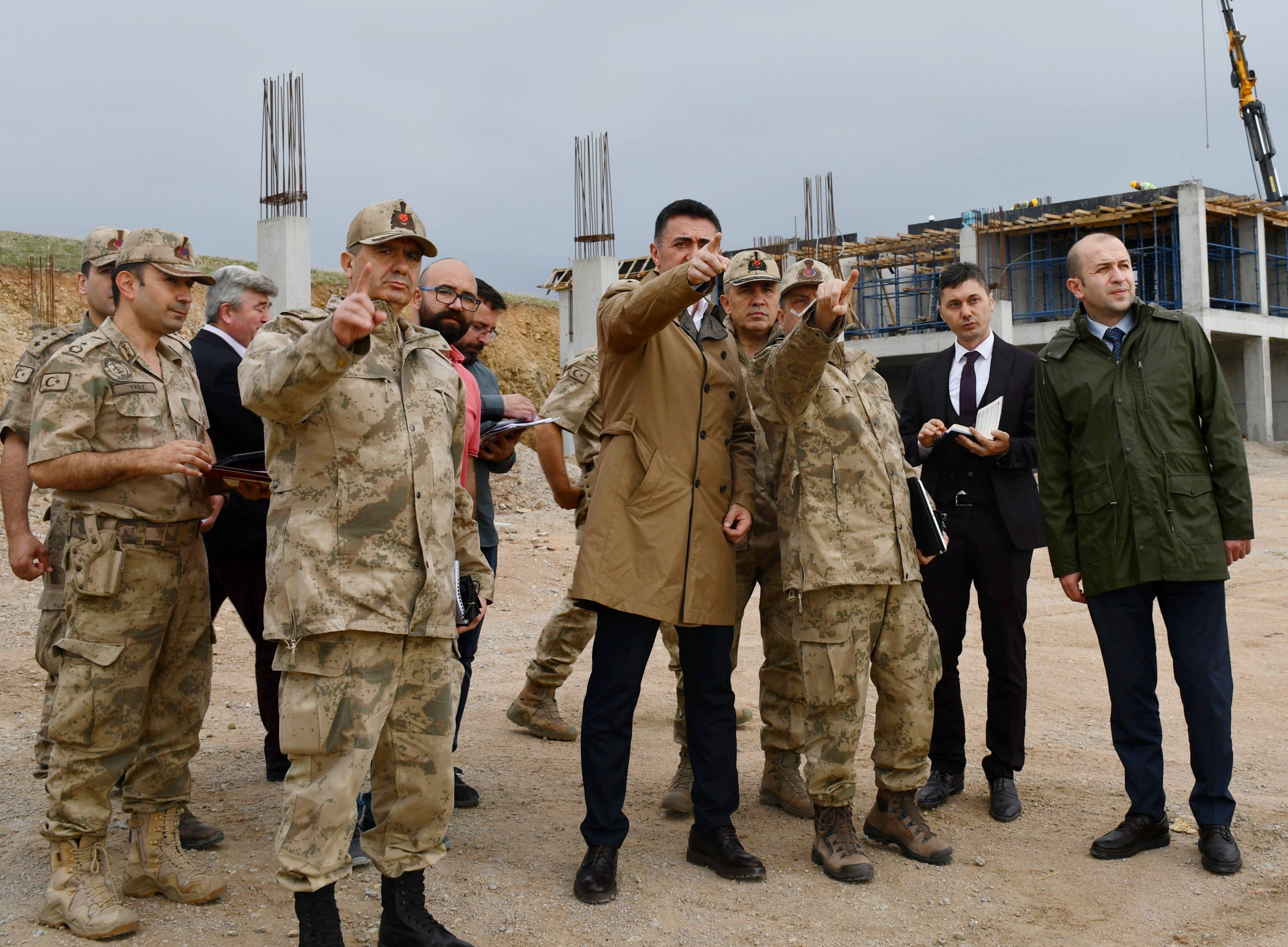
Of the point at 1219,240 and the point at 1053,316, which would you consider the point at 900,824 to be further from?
the point at 1219,240

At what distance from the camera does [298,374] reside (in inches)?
106

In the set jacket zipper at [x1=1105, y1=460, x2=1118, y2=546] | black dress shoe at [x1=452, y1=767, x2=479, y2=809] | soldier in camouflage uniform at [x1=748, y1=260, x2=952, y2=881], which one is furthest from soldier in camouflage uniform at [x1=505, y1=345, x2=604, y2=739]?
jacket zipper at [x1=1105, y1=460, x2=1118, y2=546]

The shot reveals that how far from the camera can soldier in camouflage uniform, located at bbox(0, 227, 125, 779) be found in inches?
151

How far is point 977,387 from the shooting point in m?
4.63

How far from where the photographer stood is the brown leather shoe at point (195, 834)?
3.91m

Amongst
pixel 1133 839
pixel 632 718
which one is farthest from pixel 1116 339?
pixel 632 718

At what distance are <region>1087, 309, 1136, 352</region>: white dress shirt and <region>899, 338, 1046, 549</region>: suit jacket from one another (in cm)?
31

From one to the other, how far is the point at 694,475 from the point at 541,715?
97.9 inches

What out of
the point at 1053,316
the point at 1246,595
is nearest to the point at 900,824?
the point at 1246,595

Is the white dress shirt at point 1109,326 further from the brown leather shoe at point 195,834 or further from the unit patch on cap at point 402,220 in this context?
the brown leather shoe at point 195,834

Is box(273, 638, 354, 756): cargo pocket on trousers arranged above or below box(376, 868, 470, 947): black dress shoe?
above

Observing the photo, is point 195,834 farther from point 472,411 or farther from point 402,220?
point 402,220

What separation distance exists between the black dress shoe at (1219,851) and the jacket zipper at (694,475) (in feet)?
6.81

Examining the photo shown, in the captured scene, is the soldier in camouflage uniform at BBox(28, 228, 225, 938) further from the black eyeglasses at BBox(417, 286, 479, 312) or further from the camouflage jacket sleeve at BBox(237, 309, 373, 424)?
the black eyeglasses at BBox(417, 286, 479, 312)
